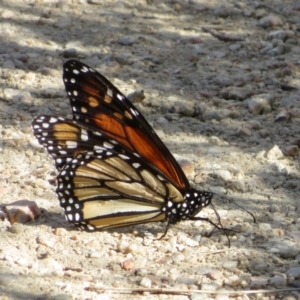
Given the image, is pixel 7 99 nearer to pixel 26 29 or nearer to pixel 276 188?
pixel 26 29

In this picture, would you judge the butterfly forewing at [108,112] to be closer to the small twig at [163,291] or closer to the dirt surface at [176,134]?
the dirt surface at [176,134]

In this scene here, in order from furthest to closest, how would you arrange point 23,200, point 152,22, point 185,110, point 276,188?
1. point 152,22
2. point 185,110
3. point 276,188
4. point 23,200

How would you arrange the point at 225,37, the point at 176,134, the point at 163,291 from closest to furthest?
the point at 163,291
the point at 176,134
the point at 225,37

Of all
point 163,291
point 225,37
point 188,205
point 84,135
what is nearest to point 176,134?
point 188,205

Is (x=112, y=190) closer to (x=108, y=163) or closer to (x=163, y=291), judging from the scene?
(x=108, y=163)

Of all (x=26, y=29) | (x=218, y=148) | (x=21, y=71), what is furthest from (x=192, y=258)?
(x=26, y=29)

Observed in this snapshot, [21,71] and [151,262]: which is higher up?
[21,71]

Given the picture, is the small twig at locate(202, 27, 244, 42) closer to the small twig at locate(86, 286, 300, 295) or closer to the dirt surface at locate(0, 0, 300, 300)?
the dirt surface at locate(0, 0, 300, 300)
